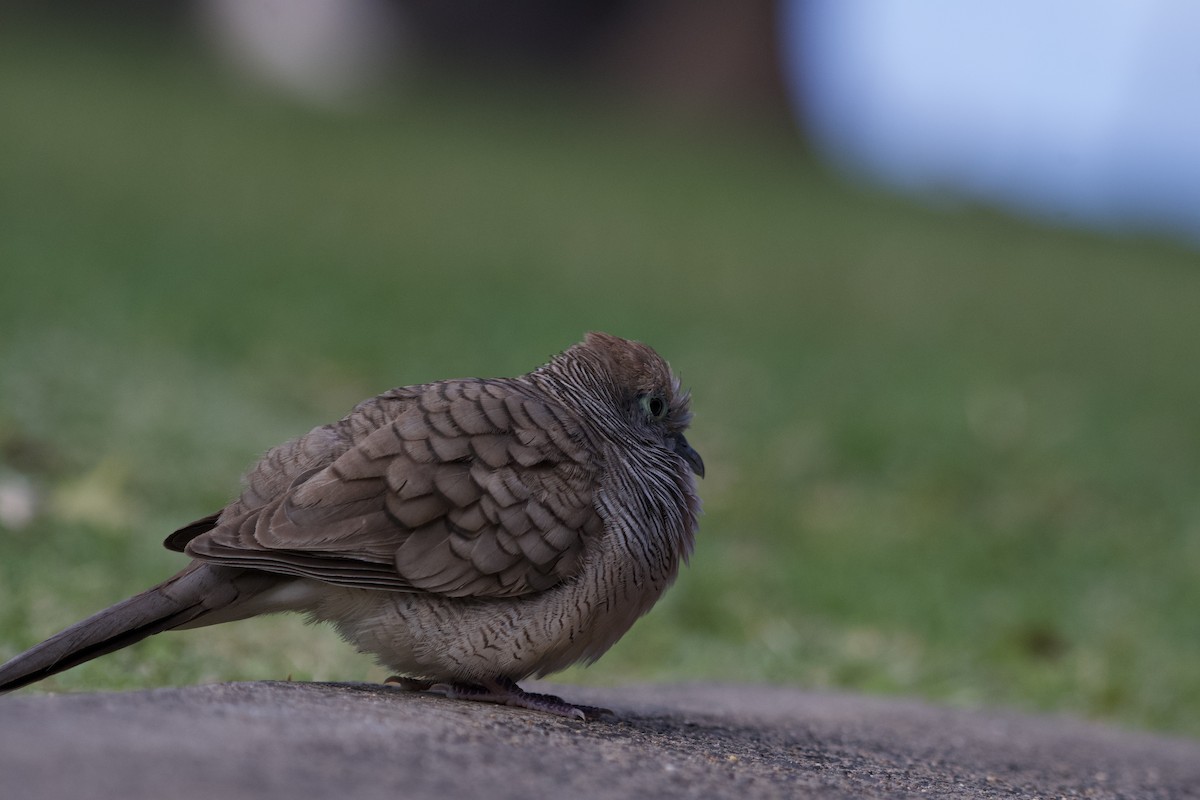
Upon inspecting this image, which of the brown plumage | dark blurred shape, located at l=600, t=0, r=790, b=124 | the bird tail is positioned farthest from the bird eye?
dark blurred shape, located at l=600, t=0, r=790, b=124

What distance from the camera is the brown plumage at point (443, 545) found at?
372 cm

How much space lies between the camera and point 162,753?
2.64 metres

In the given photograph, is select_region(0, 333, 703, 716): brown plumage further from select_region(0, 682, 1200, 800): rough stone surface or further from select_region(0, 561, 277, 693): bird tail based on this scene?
select_region(0, 682, 1200, 800): rough stone surface

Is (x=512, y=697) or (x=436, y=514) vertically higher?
(x=436, y=514)

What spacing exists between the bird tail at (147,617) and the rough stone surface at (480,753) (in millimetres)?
98

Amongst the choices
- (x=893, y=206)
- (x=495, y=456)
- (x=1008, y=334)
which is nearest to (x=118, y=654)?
(x=495, y=456)

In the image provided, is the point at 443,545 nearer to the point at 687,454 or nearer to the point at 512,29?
the point at 687,454

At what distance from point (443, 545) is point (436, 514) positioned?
9 centimetres

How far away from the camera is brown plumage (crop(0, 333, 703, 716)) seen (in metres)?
3.72

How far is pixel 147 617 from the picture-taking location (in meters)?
3.64

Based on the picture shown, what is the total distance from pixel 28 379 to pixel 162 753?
5.61 metres

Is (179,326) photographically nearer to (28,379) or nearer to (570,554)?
(28,379)

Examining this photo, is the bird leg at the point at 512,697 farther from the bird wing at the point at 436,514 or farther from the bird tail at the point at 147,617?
the bird tail at the point at 147,617

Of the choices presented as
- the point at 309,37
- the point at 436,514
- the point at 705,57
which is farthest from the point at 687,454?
the point at 705,57
